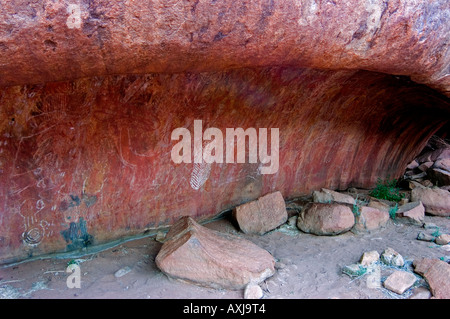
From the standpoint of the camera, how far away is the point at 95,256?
322cm

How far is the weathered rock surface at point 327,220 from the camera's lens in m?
3.82

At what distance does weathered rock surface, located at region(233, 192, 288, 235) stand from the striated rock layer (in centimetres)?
35

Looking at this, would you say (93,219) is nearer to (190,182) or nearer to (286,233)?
(190,182)

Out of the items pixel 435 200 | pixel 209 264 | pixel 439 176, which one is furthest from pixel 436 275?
pixel 439 176

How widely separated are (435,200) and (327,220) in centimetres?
191

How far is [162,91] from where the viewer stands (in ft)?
10.4

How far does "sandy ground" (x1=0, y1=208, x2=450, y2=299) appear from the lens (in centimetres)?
267

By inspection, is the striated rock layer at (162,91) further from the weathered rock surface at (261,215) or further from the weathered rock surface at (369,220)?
the weathered rock surface at (369,220)

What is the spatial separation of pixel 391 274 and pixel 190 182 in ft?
7.39

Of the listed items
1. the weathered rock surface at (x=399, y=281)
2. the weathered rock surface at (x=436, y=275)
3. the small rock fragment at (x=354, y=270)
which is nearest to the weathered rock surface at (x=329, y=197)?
the small rock fragment at (x=354, y=270)

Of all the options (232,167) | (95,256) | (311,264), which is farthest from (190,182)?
(311,264)

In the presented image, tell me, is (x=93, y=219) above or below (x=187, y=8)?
below

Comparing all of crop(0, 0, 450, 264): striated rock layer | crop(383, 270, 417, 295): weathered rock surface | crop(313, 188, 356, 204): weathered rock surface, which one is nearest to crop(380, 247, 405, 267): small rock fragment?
crop(383, 270, 417, 295): weathered rock surface

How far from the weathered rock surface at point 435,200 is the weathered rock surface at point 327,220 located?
1.52 m
